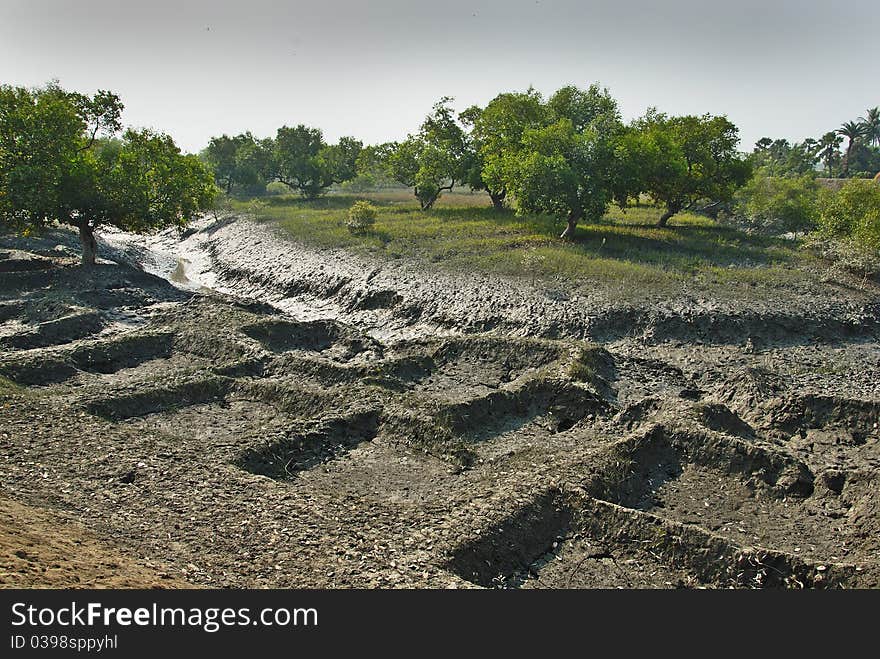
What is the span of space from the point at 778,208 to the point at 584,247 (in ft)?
80.6

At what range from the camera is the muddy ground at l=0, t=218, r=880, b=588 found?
10.4 meters

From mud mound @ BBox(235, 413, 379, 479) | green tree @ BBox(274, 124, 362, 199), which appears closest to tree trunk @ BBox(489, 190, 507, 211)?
green tree @ BBox(274, 124, 362, 199)

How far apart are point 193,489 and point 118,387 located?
7.14 meters

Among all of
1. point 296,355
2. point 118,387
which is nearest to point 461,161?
point 296,355

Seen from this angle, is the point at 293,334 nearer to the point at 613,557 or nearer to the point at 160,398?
the point at 160,398

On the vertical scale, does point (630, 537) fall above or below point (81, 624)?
below

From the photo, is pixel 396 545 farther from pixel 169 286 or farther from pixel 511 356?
pixel 169 286

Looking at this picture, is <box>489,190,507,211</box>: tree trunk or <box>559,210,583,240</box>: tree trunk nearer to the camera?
<box>559,210,583,240</box>: tree trunk

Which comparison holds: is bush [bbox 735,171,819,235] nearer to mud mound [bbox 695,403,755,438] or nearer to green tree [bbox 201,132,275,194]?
mud mound [bbox 695,403,755,438]

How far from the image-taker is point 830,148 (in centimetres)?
10706

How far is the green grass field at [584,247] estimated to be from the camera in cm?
2858

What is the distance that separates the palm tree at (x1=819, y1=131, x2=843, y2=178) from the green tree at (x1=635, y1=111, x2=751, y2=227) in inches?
3110

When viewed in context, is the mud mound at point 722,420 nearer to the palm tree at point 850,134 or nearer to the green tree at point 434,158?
the green tree at point 434,158

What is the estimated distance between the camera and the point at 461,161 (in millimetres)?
51250
